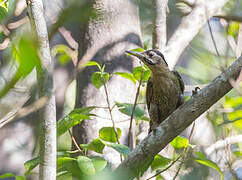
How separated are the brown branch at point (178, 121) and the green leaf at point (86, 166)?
0.44 feet

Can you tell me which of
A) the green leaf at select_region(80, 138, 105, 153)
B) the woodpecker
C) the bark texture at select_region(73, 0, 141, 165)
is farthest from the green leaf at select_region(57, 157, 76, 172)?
the woodpecker

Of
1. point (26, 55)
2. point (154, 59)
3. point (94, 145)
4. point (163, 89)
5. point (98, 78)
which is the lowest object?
point (26, 55)

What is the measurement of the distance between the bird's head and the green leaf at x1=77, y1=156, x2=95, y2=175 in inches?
37.3

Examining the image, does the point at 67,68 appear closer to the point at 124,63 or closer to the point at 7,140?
the point at 7,140

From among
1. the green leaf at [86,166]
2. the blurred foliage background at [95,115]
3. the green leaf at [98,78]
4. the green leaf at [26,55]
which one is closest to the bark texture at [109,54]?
the blurred foliage background at [95,115]

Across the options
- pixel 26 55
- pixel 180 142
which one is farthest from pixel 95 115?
pixel 26 55

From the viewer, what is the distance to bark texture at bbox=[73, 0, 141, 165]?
2.77m

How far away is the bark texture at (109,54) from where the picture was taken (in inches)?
109

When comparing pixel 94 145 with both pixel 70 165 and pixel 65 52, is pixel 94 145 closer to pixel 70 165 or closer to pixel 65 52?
pixel 70 165

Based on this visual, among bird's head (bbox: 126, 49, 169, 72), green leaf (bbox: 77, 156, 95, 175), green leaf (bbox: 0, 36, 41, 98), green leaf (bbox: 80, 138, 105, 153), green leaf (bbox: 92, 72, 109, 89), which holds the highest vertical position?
bird's head (bbox: 126, 49, 169, 72)

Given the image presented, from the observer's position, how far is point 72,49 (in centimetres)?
318

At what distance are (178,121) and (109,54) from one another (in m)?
1.25

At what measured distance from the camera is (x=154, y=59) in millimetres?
2691

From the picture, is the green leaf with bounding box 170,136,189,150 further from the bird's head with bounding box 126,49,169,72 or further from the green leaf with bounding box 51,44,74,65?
the green leaf with bounding box 51,44,74,65
